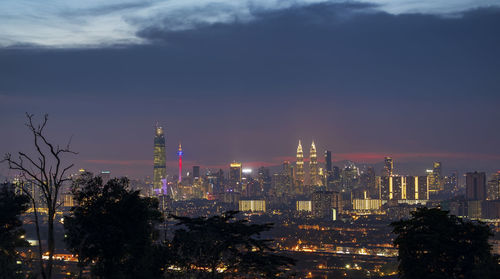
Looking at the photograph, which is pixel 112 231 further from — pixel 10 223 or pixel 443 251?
pixel 443 251

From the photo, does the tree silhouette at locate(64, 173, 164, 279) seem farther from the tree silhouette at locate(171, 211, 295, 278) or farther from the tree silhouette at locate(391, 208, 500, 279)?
the tree silhouette at locate(391, 208, 500, 279)

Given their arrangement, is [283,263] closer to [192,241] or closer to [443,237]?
[192,241]

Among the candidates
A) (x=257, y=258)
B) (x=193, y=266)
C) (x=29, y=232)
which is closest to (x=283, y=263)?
(x=257, y=258)

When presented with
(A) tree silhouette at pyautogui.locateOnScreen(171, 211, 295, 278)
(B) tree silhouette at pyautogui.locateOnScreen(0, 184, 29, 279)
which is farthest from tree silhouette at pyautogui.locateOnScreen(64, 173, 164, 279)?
(B) tree silhouette at pyautogui.locateOnScreen(0, 184, 29, 279)

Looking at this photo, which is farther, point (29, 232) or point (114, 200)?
point (29, 232)

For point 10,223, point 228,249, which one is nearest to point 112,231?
point 228,249
